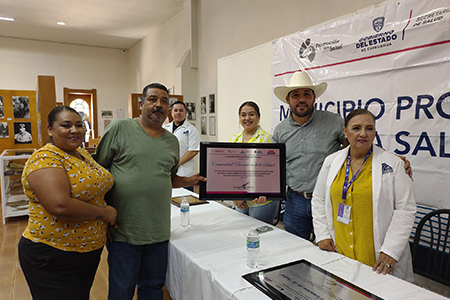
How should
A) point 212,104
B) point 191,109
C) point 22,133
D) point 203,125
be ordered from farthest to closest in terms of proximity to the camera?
1. point 191,109
2. point 203,125
3. point 212,104
4. point 22,133

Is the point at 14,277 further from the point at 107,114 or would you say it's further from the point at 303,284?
the point at 107,114

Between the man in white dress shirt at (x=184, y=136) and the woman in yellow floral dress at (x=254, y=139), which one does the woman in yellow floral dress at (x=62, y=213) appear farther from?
the man in white dress shirt at (x=184, y=136)

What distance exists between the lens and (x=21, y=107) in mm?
Answer: 5938

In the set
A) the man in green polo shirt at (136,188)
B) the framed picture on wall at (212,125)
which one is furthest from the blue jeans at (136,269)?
the framed picture on wall at (212,125)

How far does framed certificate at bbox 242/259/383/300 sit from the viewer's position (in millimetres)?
1156

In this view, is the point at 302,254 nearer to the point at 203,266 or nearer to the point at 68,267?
the point at 203,266

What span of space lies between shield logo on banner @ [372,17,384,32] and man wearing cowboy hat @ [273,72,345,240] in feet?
2.97

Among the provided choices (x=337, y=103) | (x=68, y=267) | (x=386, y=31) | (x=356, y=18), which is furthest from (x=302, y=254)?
(x=356, y=18)

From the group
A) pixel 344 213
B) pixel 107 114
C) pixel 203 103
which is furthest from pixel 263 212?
pixel 107 114

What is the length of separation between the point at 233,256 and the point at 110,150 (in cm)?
91

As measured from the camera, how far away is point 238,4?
5.31m

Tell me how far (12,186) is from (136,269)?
4.38 metres

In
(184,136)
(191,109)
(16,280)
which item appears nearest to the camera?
(16,280)

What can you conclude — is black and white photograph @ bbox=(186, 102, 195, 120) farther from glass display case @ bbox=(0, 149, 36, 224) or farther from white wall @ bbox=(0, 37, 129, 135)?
white wall @ bbox=(0, 37, 129, 135)
